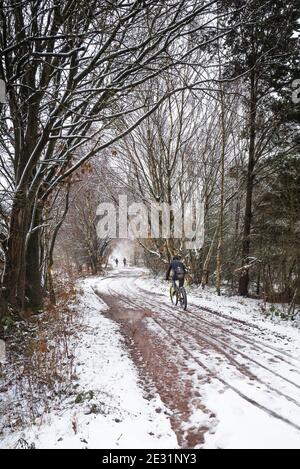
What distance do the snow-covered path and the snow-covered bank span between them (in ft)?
0.91

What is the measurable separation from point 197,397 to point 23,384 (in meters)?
3.23

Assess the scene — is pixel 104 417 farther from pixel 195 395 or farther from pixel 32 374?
pixel 32 374

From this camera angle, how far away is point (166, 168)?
1845 cm

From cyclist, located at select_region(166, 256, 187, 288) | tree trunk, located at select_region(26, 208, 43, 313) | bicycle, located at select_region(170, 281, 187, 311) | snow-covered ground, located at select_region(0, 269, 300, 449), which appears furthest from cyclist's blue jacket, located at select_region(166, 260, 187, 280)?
tree trunk, located at select_region(26, 208, 43, 313)

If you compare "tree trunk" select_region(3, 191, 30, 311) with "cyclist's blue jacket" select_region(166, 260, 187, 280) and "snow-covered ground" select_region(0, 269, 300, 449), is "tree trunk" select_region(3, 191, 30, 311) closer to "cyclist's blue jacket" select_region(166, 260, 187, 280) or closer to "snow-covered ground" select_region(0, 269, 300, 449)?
"snow-covered ground" select_region(0, 269, 300, 449)

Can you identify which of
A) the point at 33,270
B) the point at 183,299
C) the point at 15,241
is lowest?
the point at 183,299

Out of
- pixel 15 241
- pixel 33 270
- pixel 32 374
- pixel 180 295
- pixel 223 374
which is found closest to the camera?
pixel 223 374

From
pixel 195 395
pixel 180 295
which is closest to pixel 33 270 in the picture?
A: pixel 180 295

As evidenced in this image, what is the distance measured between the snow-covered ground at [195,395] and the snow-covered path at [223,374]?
→ 0.04 feet

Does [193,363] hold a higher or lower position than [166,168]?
lower

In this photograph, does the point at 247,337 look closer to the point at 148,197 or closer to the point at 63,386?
the point at 63,386

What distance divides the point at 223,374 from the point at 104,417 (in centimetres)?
229

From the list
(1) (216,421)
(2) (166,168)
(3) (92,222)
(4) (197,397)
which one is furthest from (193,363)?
(3) (92,222)

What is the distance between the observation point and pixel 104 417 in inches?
179
